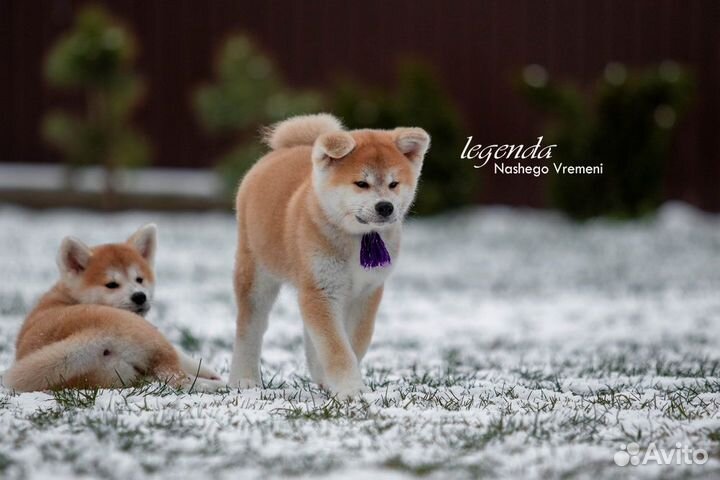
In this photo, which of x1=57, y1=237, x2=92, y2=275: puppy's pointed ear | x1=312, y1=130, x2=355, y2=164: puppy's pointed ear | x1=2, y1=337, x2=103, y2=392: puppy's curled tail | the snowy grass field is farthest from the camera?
x1=57, y1=237, x2=92, y2=275: puppy's pointed ear

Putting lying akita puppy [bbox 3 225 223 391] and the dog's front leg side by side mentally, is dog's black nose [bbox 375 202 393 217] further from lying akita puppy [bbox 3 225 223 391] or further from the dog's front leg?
lying akita puppy [bbox 3 225 223 391]

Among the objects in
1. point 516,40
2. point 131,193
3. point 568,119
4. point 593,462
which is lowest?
point 593,462

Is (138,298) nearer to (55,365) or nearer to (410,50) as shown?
(55,365)

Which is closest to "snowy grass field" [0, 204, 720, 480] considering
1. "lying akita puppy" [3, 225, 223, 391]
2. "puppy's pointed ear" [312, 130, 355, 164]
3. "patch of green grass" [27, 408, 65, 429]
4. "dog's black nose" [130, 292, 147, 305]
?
"patch of green grass" [27, 408, 65, 429]

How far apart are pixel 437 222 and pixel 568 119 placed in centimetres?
200

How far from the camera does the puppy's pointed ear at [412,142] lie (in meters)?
4.62

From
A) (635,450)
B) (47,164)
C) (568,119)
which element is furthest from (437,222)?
(635,450)

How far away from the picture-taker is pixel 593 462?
10.9 feet

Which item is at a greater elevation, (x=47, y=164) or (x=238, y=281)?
(x=47, y=164)

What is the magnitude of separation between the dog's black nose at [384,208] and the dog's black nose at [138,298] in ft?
4.19

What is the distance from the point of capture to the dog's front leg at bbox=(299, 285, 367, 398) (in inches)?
171

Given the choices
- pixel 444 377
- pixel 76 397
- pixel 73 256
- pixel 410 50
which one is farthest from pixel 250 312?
pixel 410 50

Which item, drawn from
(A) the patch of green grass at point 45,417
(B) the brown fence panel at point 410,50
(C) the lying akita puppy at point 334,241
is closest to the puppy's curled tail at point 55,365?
(A) the patch of green grass at point 45,417

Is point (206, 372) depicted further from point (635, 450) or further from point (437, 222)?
point (437, 222)
